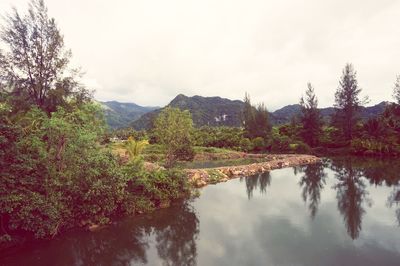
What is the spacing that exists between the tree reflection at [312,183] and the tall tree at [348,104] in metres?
18.7

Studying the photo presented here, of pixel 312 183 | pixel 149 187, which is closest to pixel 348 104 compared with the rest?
pixel 312 183

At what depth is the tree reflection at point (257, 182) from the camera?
2156cm

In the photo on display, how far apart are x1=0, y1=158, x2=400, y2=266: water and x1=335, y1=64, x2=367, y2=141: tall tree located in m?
28.8

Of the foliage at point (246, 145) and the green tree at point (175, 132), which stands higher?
the green tree at point (175, 132)

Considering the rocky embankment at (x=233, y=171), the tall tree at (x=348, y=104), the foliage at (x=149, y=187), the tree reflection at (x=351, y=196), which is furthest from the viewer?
the tall tree at (x=348, y=104)

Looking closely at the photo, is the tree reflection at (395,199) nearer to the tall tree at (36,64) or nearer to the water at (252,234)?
the water at (252,234)

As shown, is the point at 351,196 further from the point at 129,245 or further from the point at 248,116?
the point at 248,116

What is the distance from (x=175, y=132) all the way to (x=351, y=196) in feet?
45.8

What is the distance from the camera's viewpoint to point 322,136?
165 ft

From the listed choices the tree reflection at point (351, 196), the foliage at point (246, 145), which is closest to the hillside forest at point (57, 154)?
the tree reflection at point (351, 196)

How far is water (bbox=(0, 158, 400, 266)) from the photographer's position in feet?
35.6

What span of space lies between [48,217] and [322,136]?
47.5 metres

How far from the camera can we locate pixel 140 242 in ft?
42.2

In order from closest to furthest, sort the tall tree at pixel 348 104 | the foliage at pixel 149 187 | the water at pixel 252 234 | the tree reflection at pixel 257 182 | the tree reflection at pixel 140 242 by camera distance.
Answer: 1. the water at pixel 252 234
2. the tree reflection at pixel 140 242
3. the foliage at pixel 149 187
4. the tree reflection at pixel 257 182
5. the tall tree at pixel 348 104
